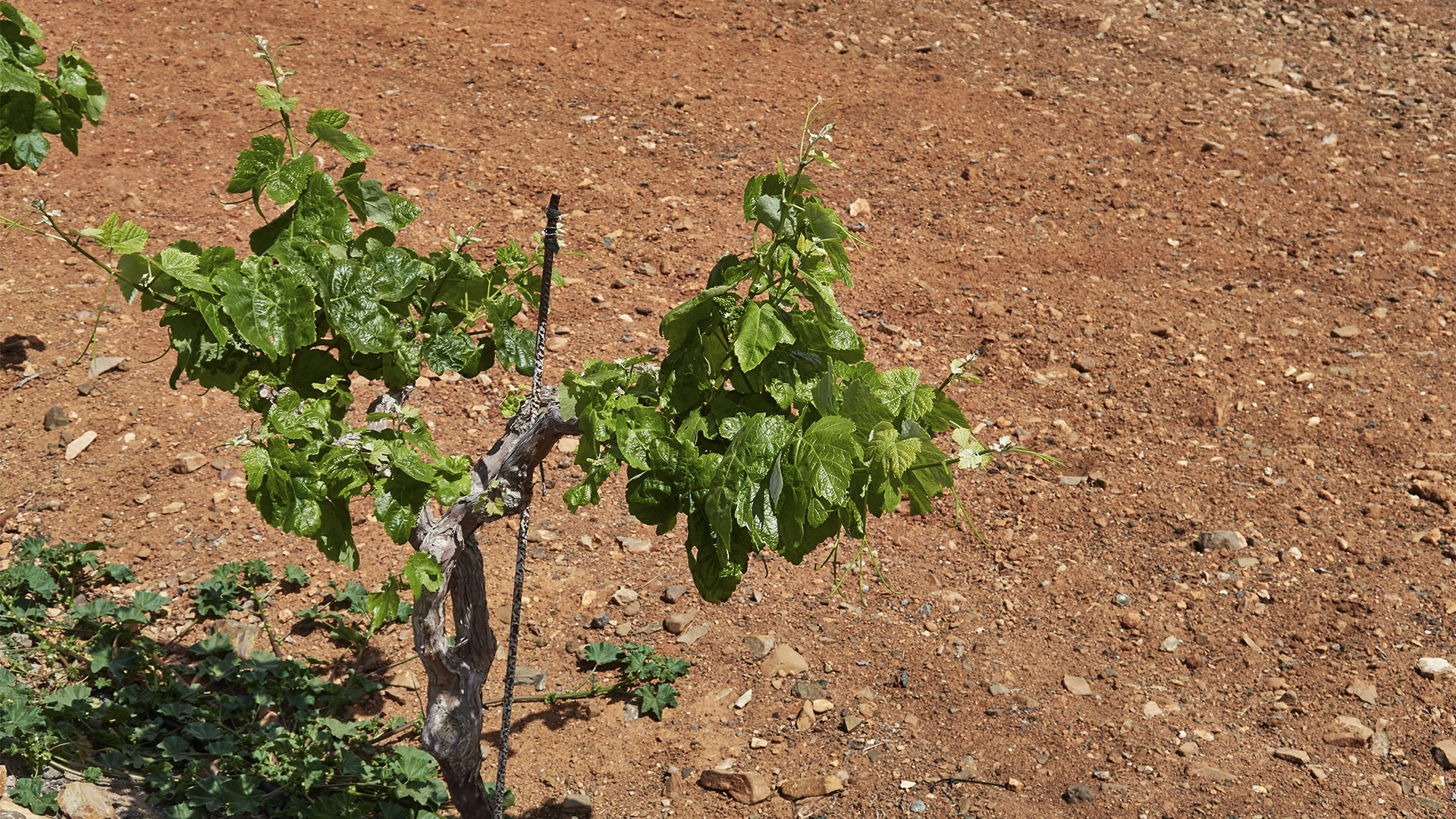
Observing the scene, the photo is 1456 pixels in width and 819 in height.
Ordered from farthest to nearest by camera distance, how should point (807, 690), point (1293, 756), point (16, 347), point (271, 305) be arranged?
point (16, 347), point (807, 690), point (1293, 756), point (271, 305)

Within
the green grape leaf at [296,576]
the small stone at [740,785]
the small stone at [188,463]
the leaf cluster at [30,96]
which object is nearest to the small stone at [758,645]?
the small stone at [740,785]

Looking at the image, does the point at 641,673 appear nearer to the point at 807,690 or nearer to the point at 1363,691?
the point at 807,690

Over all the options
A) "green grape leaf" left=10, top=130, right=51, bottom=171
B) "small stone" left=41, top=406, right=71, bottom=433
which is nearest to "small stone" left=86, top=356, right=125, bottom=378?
"small stone" left=41, top=406, right=71, bottom=433

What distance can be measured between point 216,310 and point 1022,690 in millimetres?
3086

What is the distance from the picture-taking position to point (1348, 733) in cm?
411

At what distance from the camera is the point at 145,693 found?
3.96 metres

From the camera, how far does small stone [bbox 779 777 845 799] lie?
3861 mm

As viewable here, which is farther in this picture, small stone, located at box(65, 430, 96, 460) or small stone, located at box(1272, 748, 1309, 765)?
small stone, located at box(65, 430, 96, 460)

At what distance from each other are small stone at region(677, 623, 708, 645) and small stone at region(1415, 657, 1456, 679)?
2.70 metres

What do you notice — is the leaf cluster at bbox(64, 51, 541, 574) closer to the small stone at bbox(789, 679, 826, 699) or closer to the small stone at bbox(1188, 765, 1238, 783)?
the small stone at bbox(789, 679, 826, 699)

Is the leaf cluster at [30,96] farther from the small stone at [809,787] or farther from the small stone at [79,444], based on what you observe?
the small stone at [809,787]

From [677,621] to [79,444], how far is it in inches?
109

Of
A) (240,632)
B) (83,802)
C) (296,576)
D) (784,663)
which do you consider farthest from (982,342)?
(83,802)

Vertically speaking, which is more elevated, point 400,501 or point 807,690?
point 400,501
